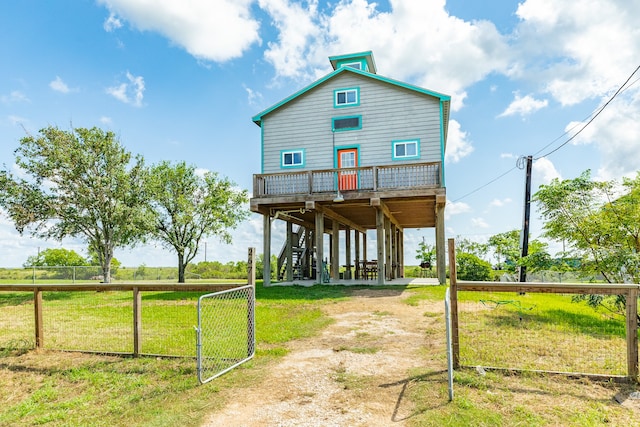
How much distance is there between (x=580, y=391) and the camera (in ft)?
15.3

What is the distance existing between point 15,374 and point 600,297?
10.8 m

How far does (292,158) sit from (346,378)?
43.0 feet

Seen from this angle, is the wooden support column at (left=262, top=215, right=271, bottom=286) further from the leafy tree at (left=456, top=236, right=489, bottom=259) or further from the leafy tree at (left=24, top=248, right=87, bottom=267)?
the leafy tree at (left=24, top=248, right=87, bottom=267)

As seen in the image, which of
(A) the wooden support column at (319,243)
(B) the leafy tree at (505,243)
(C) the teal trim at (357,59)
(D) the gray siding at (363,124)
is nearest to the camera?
(A) the wooden support column at (319,243)

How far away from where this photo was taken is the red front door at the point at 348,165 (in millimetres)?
16250

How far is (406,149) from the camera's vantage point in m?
16.1

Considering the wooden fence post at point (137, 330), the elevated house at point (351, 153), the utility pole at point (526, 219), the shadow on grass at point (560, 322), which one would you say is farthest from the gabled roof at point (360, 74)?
the wooden fence post at point (137, 330)

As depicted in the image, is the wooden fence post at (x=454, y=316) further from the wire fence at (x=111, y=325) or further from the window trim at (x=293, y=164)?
the window trim at (x=293, y=164)

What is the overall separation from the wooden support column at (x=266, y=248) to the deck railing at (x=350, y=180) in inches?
62.9

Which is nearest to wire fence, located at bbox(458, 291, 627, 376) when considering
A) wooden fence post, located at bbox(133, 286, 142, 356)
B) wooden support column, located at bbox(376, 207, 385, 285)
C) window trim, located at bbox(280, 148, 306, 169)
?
wooden fence post, located at bbox(133, 286, 142, 356)

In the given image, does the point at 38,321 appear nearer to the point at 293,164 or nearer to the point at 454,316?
the point at 454,316

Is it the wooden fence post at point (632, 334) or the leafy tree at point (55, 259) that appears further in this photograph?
the leafy tree at point (55, 259)

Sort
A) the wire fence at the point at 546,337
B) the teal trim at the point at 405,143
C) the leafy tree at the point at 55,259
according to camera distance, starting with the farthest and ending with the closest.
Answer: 1. the leafy tree at the point at 55,259
2. the teal trim at the point at 405,143
3. the wire fence at the point at 546,337

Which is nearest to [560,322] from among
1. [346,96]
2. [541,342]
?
[541,342]
